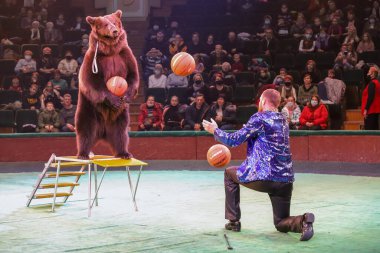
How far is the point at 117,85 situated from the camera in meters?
8.27

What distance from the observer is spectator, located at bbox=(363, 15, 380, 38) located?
18453 mm

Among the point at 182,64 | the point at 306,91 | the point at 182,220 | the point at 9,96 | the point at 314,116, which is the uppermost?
the point at 182,64

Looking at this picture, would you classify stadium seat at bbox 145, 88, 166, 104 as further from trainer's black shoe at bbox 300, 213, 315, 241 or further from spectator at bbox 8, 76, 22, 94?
trainer's black shoe at bbox 300, 213, 315, 241

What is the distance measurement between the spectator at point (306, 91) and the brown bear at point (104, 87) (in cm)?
780

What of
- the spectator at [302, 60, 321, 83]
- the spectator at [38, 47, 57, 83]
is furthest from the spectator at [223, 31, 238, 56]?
the spectator at [38, 47, 57, 83]

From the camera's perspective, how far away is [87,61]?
28.0ft

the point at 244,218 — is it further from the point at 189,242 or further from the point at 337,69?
the point at 337,69

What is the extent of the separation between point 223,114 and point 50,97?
3.94m

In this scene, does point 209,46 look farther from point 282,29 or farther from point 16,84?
point 16,84

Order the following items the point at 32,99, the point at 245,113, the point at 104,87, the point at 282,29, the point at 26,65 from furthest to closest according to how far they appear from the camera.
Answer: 1. the point at 282,29
2. the point at 26,65
3. the point at 32,99
4. the point at 245,113
5. the point at 104,87

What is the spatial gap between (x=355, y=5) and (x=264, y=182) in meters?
14.2

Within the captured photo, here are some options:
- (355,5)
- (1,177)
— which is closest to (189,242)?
(1,177)

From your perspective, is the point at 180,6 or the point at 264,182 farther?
the point at 180,6

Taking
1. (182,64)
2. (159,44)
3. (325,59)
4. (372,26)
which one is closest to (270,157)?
(182,64)
